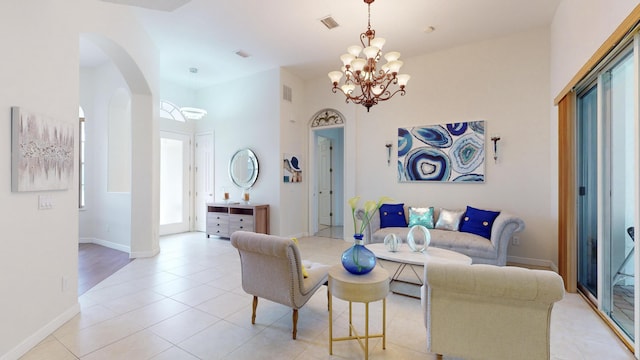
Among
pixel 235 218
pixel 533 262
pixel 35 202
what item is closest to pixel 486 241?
pixel 533 262

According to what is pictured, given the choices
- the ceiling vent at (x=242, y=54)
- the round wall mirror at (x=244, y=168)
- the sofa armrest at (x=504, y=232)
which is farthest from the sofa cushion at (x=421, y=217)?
the ceiling vent at (x=242, y=54)

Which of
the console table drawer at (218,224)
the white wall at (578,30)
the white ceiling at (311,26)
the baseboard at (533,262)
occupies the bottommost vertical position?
the baseboard at (533,262)

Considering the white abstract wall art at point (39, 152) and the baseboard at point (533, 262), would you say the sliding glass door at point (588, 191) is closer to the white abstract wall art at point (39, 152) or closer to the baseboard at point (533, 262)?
the baseboard at point (533, 262)

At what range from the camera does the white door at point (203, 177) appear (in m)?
6.84

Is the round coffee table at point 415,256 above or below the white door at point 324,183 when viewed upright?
below

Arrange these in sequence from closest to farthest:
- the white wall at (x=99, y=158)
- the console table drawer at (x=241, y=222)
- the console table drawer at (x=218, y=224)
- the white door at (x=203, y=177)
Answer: the white wall at (x=99, y=158), the console table drawer at (x=241, y=222), the console table drawer at (x=218, y=224), the white door at (x=203, y=177)

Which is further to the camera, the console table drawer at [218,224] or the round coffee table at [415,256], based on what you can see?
the console table drawer at [218,224]

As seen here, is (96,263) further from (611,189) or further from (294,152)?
(611,189)

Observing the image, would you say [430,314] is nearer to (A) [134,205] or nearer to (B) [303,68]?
(A) [134,205]

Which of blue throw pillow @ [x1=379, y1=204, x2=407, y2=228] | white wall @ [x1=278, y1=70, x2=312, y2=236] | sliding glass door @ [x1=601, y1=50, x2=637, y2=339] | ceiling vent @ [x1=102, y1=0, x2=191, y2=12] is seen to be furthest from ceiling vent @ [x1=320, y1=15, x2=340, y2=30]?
sliding glass door @ [x1=601, y1=50, x2=637, y2=339]

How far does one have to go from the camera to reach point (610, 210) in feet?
8.64

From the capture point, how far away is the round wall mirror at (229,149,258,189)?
6.12 metres

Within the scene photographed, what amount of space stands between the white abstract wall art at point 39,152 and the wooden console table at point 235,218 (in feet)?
10.5

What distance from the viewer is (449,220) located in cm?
443
